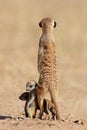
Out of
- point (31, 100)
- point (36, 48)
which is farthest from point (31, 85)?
point (36, 48)

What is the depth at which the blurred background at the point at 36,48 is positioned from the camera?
17.8 meters

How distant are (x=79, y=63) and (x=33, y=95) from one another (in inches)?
529

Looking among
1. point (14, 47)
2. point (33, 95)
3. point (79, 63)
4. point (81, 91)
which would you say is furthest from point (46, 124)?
point (14, 47)

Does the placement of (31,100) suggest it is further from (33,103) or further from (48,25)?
(48,25)

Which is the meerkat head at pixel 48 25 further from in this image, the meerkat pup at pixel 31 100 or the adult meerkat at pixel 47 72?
the meerkat pup at pixel 31 100

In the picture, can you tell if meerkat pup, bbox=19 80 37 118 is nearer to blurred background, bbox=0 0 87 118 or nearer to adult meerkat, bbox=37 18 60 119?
adult meerkat, bbox=37 18 60 119

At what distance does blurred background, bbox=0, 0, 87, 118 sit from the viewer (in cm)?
Answer: 1777

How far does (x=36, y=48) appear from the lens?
28547 millimetres

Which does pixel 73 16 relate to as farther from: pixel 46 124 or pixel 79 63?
pixel 46 124

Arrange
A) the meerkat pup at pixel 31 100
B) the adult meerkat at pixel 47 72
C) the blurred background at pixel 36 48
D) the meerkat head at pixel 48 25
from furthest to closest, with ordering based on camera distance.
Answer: the blurred background at pixel 36 48
the meerkat head at pixel 48 25
the meerkat pup at pixel 31 100
the adult meerkat at pixel 47 72

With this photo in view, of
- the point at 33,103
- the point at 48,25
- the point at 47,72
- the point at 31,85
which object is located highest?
the point at 48,25

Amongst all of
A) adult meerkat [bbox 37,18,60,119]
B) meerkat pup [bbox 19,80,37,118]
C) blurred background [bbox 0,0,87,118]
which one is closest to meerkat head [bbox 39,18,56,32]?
adult meerkat [bbox 37,18,60,119]

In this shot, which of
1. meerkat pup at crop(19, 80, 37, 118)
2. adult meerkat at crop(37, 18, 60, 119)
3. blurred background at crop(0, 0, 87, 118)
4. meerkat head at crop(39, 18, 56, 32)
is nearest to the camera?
adult meerkat at crop(37, 18, 60, 119)

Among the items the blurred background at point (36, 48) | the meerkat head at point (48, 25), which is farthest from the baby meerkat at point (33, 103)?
the blurred background at point (36, 48)
